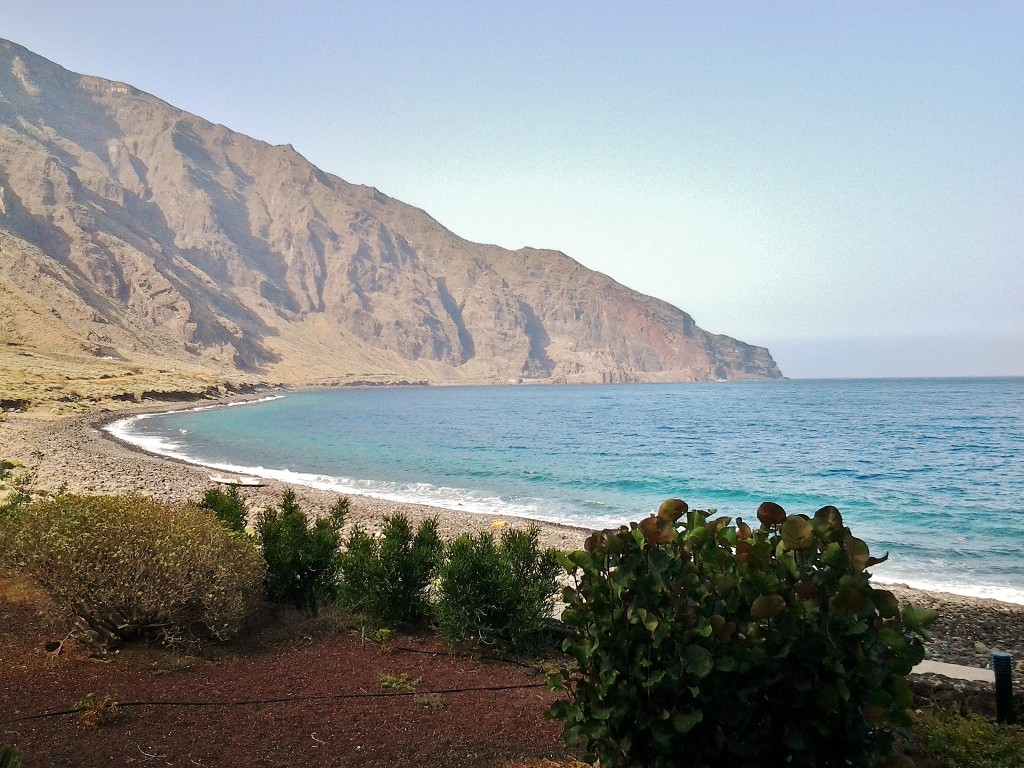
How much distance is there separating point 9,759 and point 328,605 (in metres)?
5.31

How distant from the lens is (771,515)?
3121 mm

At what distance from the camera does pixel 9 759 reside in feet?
8.62

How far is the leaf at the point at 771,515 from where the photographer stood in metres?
3.06

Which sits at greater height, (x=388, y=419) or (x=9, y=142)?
(x=9, y=142)

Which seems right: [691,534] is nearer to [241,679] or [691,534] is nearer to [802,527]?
[802,527]

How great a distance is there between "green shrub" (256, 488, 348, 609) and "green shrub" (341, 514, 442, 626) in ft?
1.32

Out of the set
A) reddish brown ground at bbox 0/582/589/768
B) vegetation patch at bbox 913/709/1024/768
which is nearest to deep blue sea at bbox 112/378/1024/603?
vegetation patch at bbox 913/709/1024/768

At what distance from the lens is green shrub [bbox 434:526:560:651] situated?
6859mm

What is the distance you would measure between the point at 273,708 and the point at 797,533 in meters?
4.20

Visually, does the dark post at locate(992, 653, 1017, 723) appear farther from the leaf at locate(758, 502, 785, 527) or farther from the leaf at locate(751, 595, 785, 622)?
the leaf at locate(751, 595, 785, 622)

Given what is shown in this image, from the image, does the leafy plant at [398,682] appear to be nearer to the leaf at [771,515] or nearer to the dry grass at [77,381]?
the leaf at [771,515]

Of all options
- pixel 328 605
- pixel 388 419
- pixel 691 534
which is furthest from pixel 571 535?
pixel 388 419

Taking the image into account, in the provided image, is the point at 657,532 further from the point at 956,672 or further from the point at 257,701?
the point at 956,672

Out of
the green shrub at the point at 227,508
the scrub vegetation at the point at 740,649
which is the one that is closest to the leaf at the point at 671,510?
the scrub vegetation at the point at 740,649
